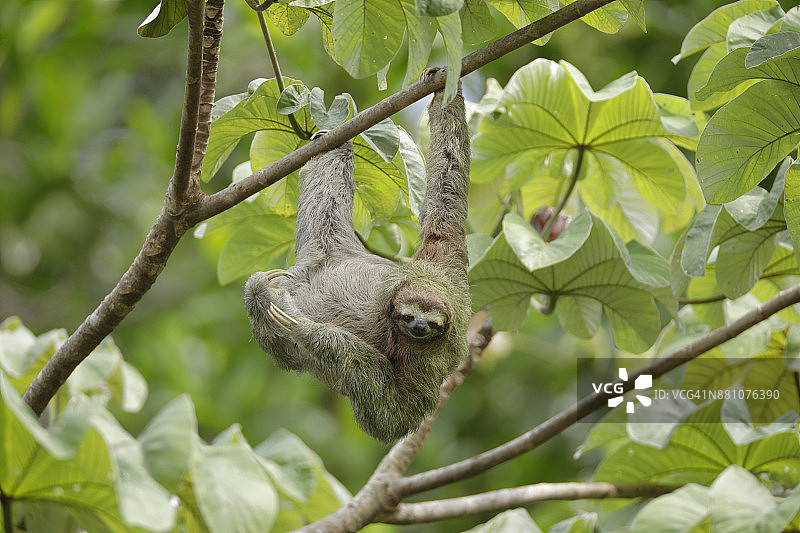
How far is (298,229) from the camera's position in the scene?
2422mm

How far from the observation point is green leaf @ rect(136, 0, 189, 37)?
1.87m

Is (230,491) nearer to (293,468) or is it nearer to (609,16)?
(293,468)

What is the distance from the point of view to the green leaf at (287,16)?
7.44ft

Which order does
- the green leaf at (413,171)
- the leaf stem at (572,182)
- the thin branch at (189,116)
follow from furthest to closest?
the leaf stem at (572,182) → the green leaf at (413,171) → the thin branch at (189,116)

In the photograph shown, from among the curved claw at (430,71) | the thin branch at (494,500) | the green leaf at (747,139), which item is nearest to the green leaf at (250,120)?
the curved claw at (430,71)

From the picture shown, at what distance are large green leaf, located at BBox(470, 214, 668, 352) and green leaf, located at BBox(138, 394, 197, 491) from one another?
3.50 feet

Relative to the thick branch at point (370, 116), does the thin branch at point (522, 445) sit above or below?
below

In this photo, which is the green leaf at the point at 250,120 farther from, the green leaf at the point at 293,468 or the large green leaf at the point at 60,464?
the large green leaf at the point at 60,464

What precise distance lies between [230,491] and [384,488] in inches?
32.5

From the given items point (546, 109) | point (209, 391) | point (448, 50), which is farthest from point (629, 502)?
point (209, 391)

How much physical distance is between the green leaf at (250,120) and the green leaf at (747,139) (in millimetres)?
1121

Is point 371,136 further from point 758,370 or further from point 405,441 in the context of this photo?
point 758,370

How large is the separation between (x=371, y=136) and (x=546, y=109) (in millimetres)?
769

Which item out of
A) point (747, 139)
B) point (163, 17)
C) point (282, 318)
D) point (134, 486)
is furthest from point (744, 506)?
point (163, 17)
